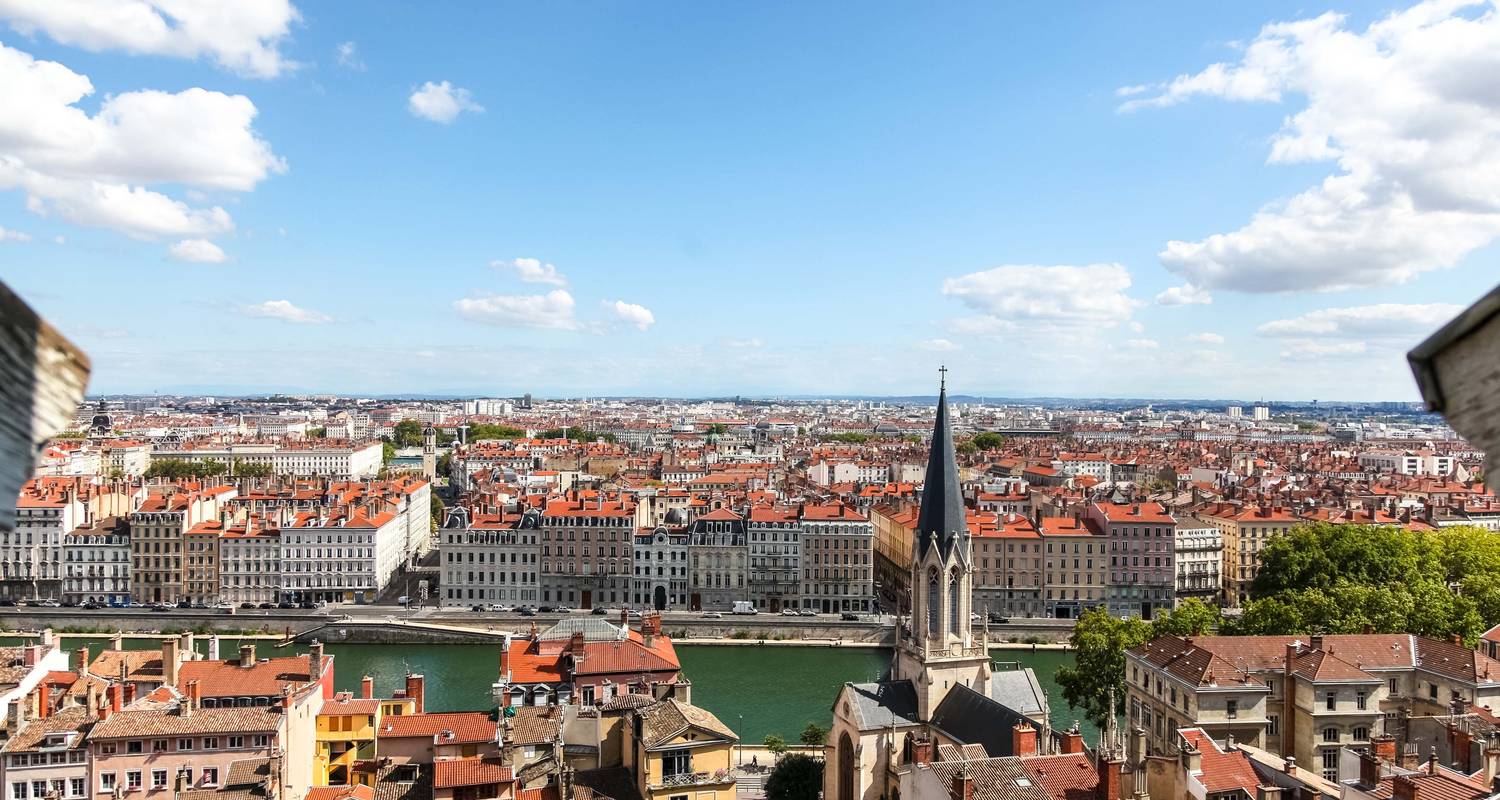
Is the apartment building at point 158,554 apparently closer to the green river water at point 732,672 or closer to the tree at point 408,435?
the green river water at point 732,672

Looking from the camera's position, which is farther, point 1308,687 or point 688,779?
point 1308,687

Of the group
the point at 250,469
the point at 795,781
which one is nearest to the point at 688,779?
the point at 795,781

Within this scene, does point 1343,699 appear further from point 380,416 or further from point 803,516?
point 380,416

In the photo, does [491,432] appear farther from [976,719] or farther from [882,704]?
[976,719]

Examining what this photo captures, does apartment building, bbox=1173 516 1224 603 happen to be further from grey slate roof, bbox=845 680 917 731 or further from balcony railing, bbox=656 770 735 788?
balcony railing, bbox=656 770 735 788

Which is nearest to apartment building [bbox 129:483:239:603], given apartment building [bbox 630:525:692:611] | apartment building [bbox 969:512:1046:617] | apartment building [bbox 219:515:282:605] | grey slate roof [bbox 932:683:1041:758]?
apartment building [bbox 219:515:282:605]

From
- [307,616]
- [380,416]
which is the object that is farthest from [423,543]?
[380,416]
